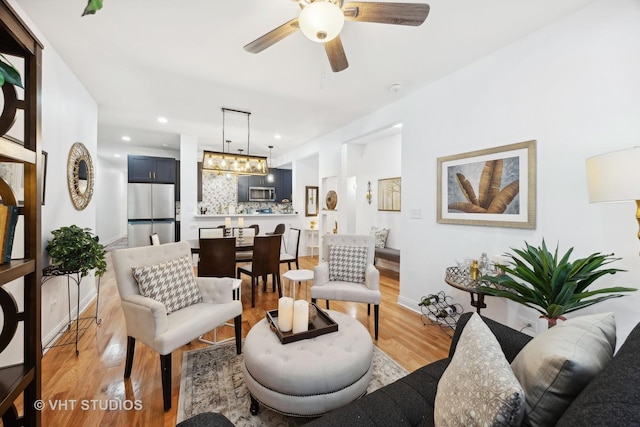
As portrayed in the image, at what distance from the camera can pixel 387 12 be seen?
1.46 m

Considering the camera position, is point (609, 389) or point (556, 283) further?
point (556, 283)

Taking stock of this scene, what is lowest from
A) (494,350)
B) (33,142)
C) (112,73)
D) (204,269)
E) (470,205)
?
(204,269)

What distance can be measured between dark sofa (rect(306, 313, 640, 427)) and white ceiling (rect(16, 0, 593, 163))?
83.8 inches

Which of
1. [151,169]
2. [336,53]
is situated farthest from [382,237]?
[151,169]

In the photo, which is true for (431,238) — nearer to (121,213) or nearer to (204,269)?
(204,269)

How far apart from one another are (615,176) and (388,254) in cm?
345

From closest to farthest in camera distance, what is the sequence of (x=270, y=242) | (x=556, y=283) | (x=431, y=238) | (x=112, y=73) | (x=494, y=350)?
(x=494, y=350) < (x=556, y=283) < (x=112, y=73) < (x=431, y=238) < (x=270, y=242)

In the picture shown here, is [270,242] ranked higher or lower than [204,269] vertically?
higher

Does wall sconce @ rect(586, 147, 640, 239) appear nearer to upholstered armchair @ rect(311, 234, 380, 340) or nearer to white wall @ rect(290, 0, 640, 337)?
white wall @ rect(290, 0, 640, 337)

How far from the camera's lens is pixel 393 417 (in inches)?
41.3

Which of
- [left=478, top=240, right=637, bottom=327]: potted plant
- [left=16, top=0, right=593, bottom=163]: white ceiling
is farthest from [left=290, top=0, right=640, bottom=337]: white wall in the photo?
[left=478, top=240, right=637, bottom=327]: potted plant

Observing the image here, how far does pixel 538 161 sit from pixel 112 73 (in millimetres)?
4226

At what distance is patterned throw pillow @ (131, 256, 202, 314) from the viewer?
184 cm

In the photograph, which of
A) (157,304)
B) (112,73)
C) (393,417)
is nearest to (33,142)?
(157,304)
